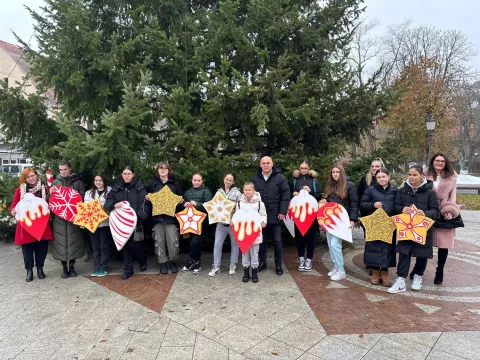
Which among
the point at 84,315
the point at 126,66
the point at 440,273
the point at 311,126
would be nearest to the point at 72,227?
the point at 84,315

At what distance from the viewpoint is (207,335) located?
3924 millimetres

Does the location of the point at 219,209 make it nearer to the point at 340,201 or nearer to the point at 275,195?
the point at 275,195

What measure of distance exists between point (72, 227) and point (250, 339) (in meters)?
3.82

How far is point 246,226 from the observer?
5.58 metres

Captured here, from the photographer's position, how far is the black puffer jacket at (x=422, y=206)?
509cm

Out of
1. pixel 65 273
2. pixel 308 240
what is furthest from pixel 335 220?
pixel 65 273

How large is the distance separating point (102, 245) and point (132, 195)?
1061mm

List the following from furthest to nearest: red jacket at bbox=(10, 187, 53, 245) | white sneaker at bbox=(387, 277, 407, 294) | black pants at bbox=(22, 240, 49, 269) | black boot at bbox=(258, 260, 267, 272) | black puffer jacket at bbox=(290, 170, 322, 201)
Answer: black boot at bbox=(258, 260, 267, 272)
black puffer jacket at bbox=(290, 170, 322, 201)
black pants at bbox=(22, 240, 49, 269)
red jacket at bbox=(10, 187, 53, 245)
white sneaker at bbox=(387, 277, 407, 294)

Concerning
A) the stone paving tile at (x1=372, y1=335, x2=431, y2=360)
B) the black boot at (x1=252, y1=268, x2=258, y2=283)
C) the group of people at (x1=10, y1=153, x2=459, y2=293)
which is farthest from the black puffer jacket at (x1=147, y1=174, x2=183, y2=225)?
the stone paving tile at (x1=372, y1=335, x2=431, y2=360)

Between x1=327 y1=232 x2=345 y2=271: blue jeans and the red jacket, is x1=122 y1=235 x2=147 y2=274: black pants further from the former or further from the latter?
x1=327 y1=232 x2=345 y2=271: blue jeans

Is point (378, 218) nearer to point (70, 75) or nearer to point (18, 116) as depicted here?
point (70, 75)

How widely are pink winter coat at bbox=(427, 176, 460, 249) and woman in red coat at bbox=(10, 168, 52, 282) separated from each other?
632 cm

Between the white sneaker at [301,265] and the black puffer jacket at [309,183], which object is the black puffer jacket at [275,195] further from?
the white sneaker at [301,265]

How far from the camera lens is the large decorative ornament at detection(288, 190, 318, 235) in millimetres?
5910
